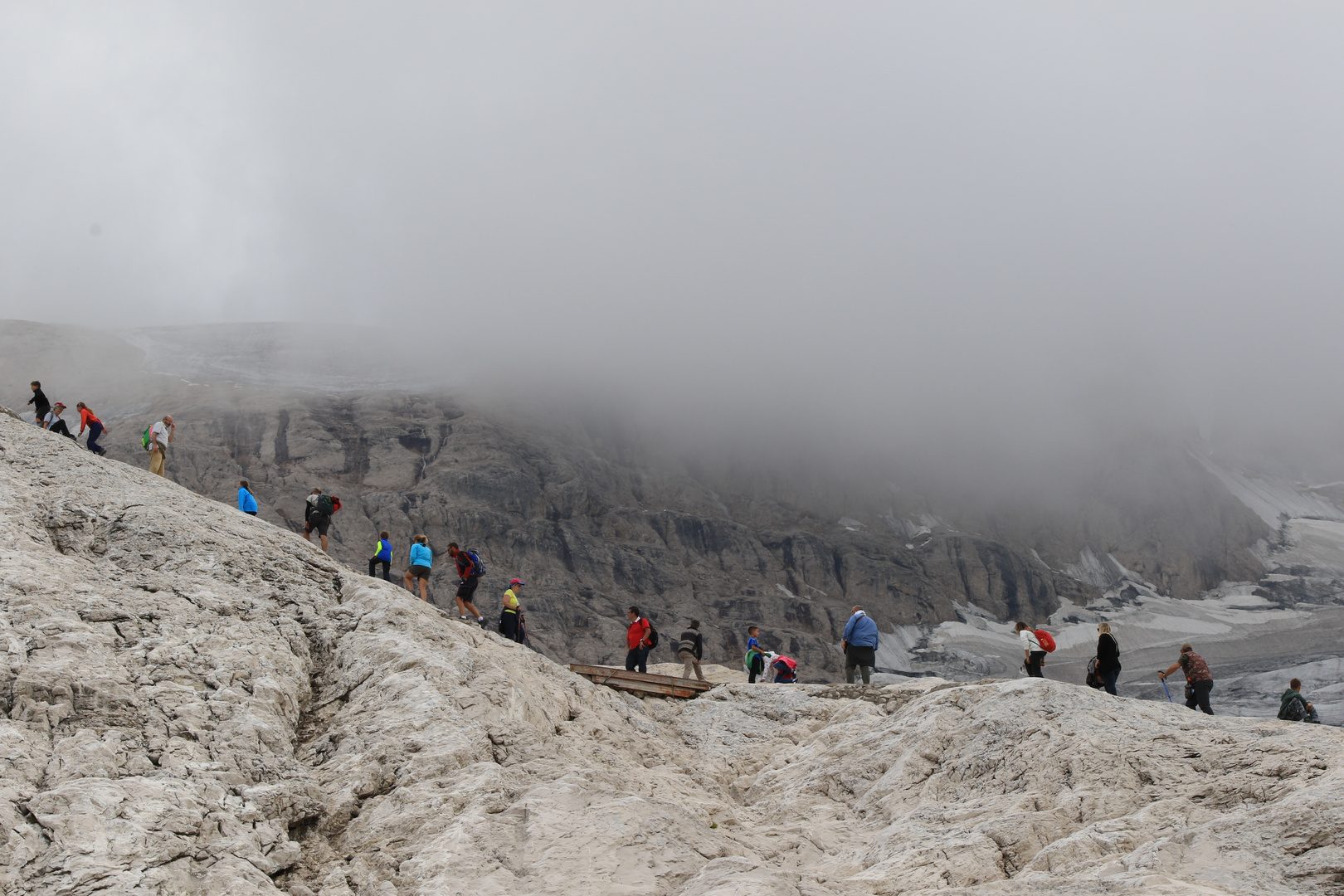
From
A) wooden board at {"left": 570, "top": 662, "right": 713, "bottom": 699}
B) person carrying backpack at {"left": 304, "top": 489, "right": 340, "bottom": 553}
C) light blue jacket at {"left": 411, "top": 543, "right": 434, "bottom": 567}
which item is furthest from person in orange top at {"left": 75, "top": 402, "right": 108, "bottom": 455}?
wooden board at {"left": 570, "top": 662, "right": 713, "bottom": 699}

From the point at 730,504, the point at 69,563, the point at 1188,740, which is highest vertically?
the point at 69,563

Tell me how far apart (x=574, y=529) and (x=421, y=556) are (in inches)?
4255

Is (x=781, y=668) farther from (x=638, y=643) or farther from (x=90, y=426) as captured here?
(x=90, y=426)

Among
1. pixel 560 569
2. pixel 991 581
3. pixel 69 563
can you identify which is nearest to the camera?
pixel 69 563

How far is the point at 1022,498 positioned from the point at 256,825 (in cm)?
19823

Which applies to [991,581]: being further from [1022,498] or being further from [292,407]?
[292,407]

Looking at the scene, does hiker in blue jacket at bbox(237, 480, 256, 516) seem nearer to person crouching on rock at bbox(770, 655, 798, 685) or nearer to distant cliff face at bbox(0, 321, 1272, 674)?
person crouching on rock at bbox(770, 655, 798, 685)

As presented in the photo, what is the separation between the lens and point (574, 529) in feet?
418

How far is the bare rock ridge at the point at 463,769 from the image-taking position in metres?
7.43

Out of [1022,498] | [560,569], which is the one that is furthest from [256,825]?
[1022,498]


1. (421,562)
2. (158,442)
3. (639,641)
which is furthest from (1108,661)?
(158,442)

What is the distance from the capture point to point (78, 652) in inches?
369

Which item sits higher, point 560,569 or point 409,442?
point 409,442

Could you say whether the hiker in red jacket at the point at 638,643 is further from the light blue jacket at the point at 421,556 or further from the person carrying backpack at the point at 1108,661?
the person carrying backpack at the point at 1108,661
